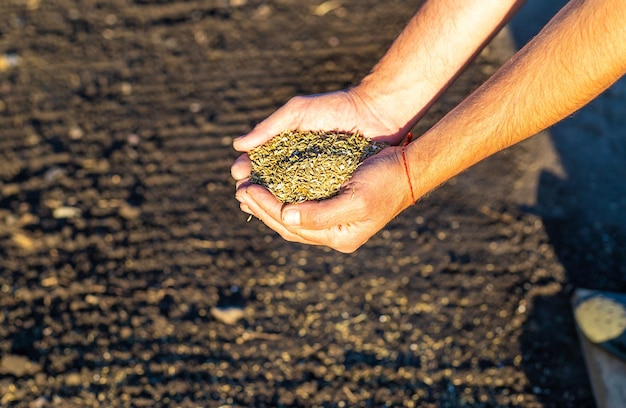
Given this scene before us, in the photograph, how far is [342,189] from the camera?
2.16 metres

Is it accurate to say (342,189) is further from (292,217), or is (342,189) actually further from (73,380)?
(73,380)

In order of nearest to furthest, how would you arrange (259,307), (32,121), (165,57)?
(259,307) → (32,121) → (165,57)

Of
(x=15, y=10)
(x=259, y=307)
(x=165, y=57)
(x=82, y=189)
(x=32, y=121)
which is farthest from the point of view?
(x=15, y=10)

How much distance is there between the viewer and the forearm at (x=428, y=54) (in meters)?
2.35

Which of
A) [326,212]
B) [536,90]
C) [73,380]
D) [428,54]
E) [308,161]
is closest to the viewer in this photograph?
[536,90]

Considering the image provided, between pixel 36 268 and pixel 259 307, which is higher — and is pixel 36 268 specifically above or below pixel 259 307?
above

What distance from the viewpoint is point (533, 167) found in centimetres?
365

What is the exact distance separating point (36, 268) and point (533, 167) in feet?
8.42

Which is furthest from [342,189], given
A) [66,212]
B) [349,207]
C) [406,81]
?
[66,212]

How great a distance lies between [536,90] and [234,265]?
1785mm

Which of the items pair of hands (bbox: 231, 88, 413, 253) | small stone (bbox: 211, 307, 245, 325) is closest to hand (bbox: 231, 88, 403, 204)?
pair of hands (bbox: 231, 88, 413, 253)

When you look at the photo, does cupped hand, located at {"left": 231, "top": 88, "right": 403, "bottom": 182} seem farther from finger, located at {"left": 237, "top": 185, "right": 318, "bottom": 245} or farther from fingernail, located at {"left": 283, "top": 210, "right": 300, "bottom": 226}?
fingernail, located at {"left": 283, "top": 210, "right": 300, "bottom": 226}

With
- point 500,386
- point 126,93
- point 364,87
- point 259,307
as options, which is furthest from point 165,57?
point 500,386

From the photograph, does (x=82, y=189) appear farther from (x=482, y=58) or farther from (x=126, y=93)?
(x=482, y=58)
